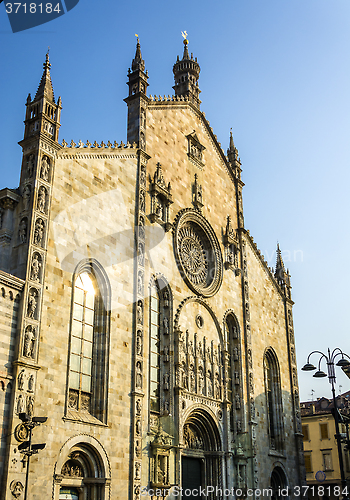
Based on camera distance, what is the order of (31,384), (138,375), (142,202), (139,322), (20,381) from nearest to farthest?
(20,381) < (31,384) < (138,375) < (139,322) < (142,202)

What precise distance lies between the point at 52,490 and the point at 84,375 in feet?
13.6

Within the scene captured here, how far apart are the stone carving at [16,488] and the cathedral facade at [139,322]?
0.11ft

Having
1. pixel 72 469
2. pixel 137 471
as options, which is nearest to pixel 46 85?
pixel 72 469

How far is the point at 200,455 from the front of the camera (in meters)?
25.5

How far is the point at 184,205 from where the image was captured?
28.5 m

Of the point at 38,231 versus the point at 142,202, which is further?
the point at 142,202

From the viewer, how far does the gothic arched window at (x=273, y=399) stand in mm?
32781

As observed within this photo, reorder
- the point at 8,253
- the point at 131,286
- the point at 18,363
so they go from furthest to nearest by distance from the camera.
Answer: the point at 131,286
the point at 8,253
the point at 18,363

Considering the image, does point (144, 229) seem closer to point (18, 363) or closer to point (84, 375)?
point (84, 375)

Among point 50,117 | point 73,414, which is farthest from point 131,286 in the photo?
point 50,117

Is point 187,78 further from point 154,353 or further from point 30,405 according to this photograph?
point 30,405

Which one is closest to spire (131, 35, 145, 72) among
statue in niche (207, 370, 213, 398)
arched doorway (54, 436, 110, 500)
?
statue in niche (207, 370, 213, 398)

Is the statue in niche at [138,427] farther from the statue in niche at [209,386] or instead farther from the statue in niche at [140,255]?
the statue in niche at [140,255]

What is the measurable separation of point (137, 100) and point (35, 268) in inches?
471
